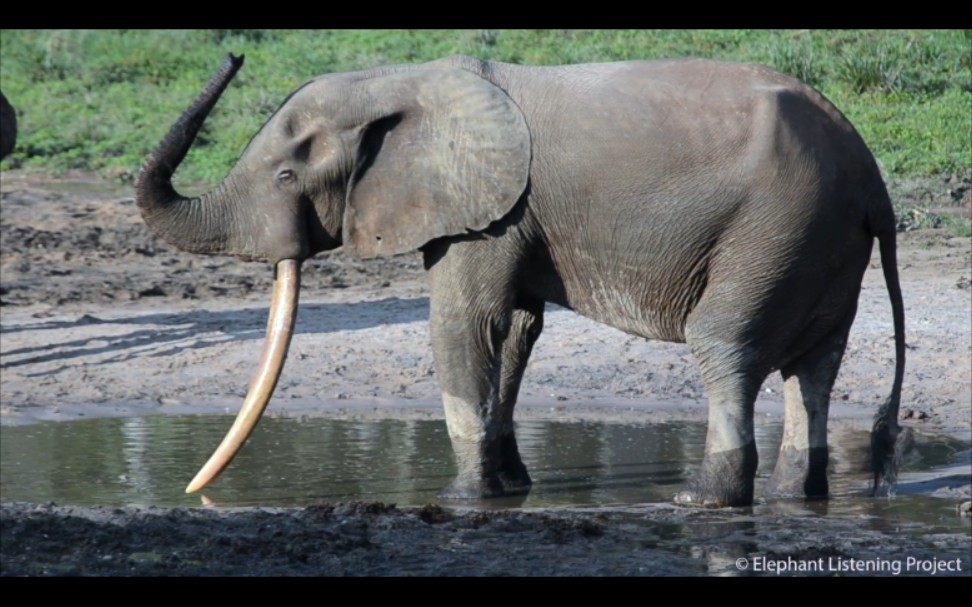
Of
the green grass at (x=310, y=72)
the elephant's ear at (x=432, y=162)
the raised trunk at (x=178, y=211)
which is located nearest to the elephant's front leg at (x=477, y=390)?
the elephant's ear at (x=432, y=162)

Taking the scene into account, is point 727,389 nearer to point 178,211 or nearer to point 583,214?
point 583,214

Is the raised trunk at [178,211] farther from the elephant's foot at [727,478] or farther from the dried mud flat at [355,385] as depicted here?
the elephant's foot at [727,478]

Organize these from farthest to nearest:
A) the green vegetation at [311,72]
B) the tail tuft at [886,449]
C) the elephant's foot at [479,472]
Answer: the green vegetation at [311,72] → the tail tuft at [886,449] → the elephant's foot at [479,472]

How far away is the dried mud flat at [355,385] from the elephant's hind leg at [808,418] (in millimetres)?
242

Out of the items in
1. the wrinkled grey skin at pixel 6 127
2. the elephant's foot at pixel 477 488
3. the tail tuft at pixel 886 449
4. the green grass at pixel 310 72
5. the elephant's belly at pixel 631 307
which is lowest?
the elephant's foot at pixel 477 488

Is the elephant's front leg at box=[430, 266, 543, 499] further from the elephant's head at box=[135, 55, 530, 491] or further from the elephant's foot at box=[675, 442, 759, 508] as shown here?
the elephant's foot at box=[675, 442, 759, 508]

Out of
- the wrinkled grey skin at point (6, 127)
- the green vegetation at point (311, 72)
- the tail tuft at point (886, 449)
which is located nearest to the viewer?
the wrinkled grey skin at point (6, 127)

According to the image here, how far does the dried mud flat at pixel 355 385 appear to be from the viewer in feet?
21.0

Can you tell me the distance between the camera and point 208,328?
12055 millimetres

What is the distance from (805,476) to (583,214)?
5.50 ft

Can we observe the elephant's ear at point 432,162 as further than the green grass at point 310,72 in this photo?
No

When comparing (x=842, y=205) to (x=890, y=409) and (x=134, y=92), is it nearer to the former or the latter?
(x=890, y=409)

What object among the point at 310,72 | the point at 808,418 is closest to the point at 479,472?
the point at 808,418

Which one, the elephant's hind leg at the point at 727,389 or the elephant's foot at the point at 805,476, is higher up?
the elephant's hind leg at the point at 727,389
